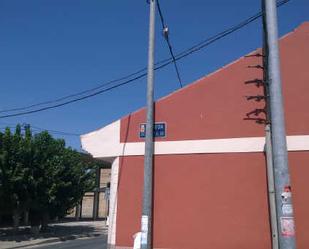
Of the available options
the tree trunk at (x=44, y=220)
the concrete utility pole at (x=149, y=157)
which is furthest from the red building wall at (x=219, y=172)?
the tree trunk at (x=44, y=220)

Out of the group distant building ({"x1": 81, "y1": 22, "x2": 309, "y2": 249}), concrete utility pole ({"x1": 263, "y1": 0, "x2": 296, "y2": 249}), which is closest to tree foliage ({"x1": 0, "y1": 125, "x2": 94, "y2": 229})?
distant building ({"x1": 81, "y1": 22, "x2": 309, "y2": 249})

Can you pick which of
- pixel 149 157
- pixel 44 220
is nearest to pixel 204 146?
pixel 149 157

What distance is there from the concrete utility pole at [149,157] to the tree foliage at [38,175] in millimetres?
13336

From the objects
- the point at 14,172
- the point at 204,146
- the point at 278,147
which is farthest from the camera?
the point at 14,172

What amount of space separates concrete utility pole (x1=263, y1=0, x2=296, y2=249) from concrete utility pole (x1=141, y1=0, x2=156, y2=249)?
153 inches

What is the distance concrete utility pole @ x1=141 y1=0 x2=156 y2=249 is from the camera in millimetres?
10078

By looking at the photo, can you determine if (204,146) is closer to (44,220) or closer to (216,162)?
(216,162)

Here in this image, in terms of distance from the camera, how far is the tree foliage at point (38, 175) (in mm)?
22609

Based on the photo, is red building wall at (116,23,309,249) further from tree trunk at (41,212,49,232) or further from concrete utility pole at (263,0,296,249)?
tree trunk at (41,212,49,232)

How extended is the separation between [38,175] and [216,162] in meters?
14.6

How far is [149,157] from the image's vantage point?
34.5ft

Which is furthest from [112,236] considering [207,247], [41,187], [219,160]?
[41,187]

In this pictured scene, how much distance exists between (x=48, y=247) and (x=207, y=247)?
11.7m

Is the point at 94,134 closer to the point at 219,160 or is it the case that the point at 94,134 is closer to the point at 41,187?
the point at 219,160
